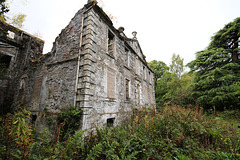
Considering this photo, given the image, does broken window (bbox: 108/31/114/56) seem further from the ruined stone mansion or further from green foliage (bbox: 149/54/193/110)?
green foliage (bbox: 149/54/193/110)

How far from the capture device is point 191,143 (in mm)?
3107

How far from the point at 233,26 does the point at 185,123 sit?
14.1 metres

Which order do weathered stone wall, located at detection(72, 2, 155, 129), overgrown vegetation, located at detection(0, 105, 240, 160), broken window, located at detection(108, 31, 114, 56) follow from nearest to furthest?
overgrown vegetation, located at detection(0, 105, 240, 160), weathered stone wall, located at detection(72, 2, 155, 129), broken window, located at detection(108, 31, 114, 56)

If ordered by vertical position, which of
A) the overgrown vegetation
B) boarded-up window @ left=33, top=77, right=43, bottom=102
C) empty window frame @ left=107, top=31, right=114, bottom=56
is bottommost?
the overgrown vegetation

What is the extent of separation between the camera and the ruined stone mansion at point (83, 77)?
5.34m

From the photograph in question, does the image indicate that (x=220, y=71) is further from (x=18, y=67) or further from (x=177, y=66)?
(x=18, y=67)

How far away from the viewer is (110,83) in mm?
6773

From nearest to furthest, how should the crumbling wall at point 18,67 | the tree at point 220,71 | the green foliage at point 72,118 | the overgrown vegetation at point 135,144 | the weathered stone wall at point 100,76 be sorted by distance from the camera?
the overgrown vegetation at point 135,144 → the green foliage at point 72,118 → the weathered stone wall at point 100,76 → the crumbling wall at point 18,67 → the tree at point 220,71

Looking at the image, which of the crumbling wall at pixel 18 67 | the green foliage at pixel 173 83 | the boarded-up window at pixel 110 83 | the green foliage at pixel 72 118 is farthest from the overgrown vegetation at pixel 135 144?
the green foliage at pixel 173 83

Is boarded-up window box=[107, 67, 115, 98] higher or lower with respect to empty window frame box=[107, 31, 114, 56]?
lower

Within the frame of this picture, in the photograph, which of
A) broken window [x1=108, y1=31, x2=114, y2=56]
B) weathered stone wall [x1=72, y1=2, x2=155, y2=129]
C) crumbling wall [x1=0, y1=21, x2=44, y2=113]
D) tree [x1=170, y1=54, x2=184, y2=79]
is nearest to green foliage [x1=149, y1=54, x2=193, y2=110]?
tree [x1=170, y1=54, x2=184, y2=79]

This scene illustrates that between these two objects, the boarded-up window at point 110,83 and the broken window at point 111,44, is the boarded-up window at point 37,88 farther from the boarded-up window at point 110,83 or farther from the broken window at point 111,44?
the broken window at point 111,44

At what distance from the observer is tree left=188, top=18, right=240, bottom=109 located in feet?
33.9

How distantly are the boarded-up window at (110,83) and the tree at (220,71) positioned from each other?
34.1 feet
